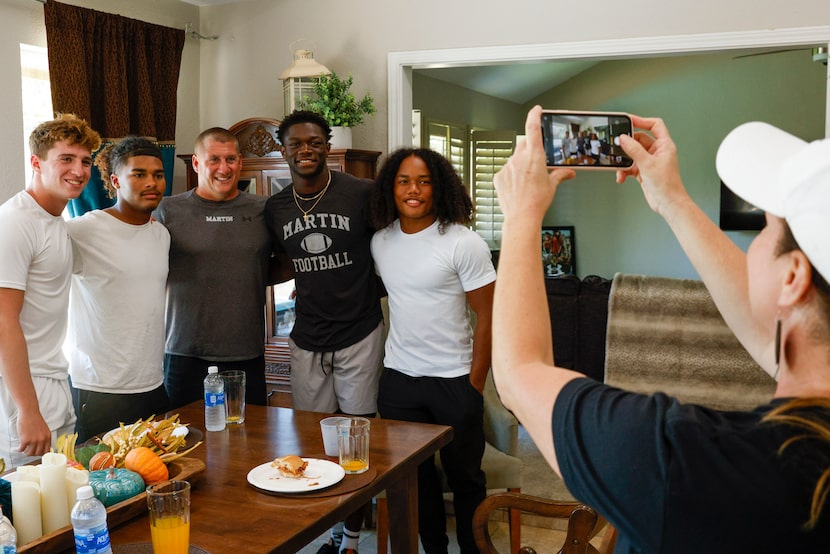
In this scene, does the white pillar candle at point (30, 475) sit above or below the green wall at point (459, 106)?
below

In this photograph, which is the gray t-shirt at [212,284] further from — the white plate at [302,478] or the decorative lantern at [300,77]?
the decorative lantern at [300,77]

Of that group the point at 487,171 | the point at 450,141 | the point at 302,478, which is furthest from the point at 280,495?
the point at 487,171

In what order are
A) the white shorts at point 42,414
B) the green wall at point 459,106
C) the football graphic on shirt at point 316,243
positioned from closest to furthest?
the white shorts at point 42,414 → the football graphic on shirt at point 316,243 → the green wall at point 459,106

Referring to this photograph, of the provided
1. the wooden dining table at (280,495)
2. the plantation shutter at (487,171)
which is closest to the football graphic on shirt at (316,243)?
the wooden dining table at (280,495)

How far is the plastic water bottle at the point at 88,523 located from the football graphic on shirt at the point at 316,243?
159 cm

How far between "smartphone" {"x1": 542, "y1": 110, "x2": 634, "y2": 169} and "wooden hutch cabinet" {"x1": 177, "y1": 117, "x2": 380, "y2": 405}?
107 inches

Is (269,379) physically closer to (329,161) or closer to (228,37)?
(329,161)

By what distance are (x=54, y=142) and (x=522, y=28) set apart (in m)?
2.41

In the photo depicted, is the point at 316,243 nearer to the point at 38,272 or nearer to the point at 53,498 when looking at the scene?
the point at 38,272

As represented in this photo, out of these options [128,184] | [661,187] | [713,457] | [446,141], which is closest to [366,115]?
[128,184]

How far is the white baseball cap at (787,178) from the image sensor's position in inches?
28.7

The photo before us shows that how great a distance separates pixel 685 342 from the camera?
216cm

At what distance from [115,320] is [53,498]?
117 cm

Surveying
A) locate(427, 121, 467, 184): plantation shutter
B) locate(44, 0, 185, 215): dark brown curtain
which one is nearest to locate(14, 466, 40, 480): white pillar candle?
locate(44, 0, 185, 215): dark brown curtain
